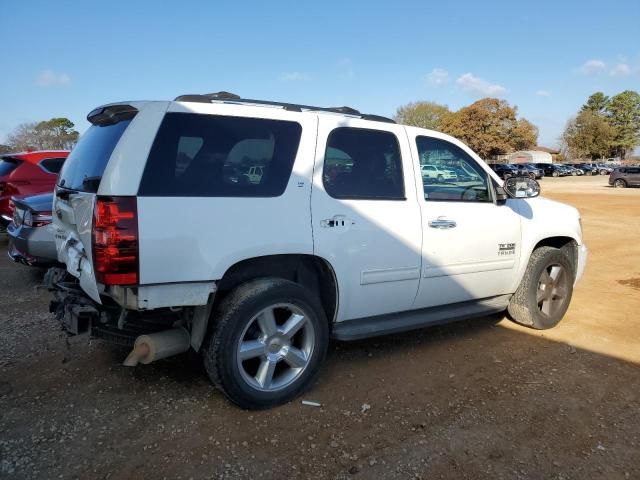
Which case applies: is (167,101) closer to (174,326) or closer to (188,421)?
(174,326)

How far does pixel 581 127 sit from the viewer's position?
81.2 m

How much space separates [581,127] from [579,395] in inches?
3581

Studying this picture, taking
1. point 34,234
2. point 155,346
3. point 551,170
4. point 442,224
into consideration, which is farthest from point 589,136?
point 155,346

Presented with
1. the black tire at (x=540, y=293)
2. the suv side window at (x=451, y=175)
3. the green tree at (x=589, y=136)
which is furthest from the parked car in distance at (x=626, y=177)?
the green tree at (x=589, y=136)

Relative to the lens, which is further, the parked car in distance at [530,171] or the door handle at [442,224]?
the parked car in distance at [530,171]

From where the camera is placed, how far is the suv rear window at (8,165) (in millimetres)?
7899

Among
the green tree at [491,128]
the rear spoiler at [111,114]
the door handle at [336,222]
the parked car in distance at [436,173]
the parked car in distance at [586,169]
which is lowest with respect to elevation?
the door handle at [336,222]

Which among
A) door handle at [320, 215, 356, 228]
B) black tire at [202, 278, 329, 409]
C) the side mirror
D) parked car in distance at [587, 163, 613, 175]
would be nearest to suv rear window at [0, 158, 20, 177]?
black tire at [202, 278, 329, 409]

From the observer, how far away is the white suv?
2699 millimetres

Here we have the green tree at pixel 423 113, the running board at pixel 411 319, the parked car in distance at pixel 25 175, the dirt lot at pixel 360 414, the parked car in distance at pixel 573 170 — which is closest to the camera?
the dirt lot at pixel 360 414

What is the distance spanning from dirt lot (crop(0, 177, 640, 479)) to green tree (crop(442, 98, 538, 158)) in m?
60.4

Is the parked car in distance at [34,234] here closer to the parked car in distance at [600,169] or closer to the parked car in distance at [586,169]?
the parked car in distance at [586,169]

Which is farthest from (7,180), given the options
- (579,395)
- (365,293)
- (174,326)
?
(579,395)

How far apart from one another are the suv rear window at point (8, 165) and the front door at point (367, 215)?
688 cm
